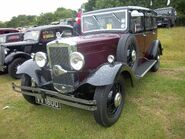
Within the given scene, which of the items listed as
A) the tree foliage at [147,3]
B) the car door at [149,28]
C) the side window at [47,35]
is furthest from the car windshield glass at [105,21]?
the tree foliage at [147,3]

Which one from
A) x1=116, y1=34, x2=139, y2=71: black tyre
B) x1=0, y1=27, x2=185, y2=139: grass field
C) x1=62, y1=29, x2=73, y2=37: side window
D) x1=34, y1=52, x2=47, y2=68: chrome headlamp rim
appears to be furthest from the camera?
x1=62, y1=29, x2=73, y2=37: side window

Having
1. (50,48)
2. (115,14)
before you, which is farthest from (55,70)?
(115,14)

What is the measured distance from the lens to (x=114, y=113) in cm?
451

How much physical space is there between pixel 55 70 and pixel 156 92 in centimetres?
274

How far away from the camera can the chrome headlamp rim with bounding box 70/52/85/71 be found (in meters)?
4.03

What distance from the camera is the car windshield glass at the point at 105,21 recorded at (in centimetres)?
561

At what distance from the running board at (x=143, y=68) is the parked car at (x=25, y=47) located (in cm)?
322

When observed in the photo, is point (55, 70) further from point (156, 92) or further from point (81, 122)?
point (156, 92)

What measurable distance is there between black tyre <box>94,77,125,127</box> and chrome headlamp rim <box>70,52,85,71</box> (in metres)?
0.48

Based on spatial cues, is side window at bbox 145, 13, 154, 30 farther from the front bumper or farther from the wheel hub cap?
the front bumper

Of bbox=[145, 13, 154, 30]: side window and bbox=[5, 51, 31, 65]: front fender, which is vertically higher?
bbox=[145, 13, 154, 30]: side window

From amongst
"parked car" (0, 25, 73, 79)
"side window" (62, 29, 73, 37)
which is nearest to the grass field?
"parked car" (0, 25, 73, 79)

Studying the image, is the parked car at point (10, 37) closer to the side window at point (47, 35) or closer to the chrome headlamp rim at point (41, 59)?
the side window at point (47, 35)

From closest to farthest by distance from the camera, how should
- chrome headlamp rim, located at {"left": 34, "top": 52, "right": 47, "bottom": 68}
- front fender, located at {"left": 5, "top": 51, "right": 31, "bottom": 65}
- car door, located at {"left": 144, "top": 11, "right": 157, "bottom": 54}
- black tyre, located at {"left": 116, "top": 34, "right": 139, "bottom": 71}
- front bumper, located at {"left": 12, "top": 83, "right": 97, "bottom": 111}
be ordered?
front bumper, located at {"left": 12, "top": 83, "right": 97, "bottom": 111} → chrome headlamp rim, located at {"left": 34, "top": 52, "right": 47, "bottom": 68} → black tyre, located at {"left": 116, "top": 34, "right": 139, "bottom": 71} → car door, located at {"left": 144, "top": 11, "right": 157, "bottom": 54} → front fender, located at {"left": 5, "top": 51, "right": 31, "bottom": 65}
